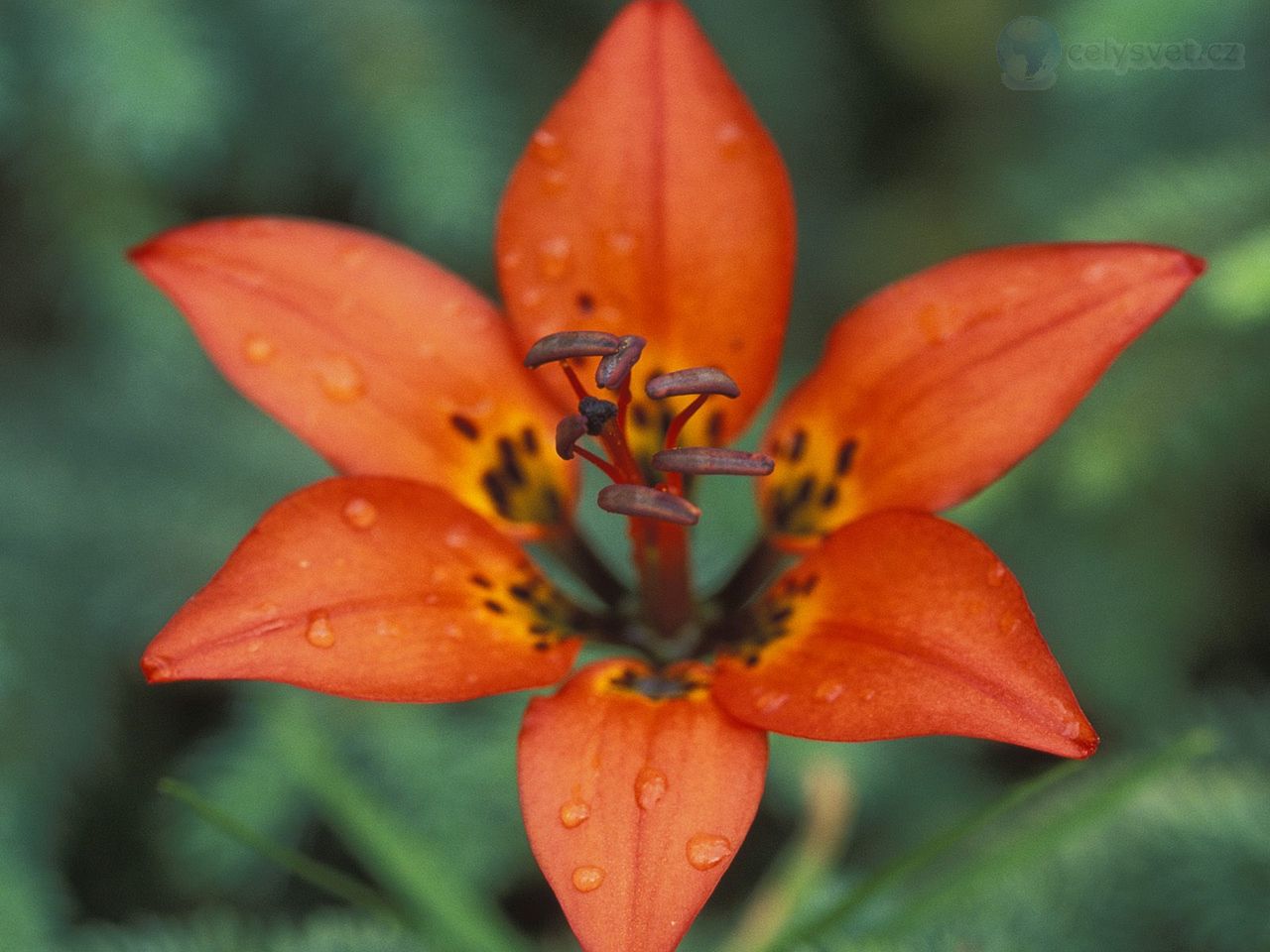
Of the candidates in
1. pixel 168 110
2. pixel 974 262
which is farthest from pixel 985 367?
pixel 168 110

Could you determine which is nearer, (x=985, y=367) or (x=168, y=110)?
(x=985, y=367)

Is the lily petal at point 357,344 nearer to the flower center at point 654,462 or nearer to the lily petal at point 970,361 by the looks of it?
the flower center at point 654,462

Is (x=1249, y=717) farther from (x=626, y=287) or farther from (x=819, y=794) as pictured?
(x=626, y=287)

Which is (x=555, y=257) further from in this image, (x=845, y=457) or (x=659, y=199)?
(x=845, y=457)

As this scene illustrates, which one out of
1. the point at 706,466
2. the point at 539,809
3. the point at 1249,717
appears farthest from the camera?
the point at 1249,717

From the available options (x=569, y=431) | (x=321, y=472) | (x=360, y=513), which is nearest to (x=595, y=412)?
(x=569, y=431)

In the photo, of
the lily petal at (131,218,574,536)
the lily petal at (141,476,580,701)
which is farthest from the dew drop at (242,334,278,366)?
the lily petal at (141,476,580,701)
